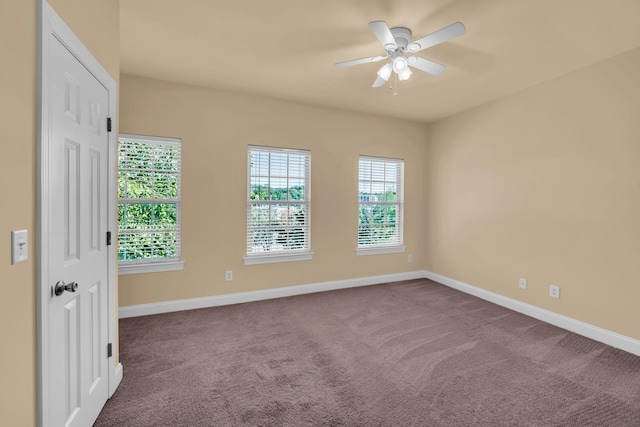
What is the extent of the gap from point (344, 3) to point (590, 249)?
3.34 meters

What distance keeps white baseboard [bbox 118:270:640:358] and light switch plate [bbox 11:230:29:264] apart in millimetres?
2612

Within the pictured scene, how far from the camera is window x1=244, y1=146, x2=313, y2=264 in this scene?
400 cm

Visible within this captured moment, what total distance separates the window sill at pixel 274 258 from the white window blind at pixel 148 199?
2.86 feet

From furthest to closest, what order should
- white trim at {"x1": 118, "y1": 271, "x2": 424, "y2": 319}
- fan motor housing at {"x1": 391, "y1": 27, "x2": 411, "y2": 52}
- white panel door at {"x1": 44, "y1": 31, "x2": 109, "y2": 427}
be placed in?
white trim at {"x1": 118, "y1": 271, "x2": 424, "y2": 319}, fan motor housing at {"x1": 391, "y1": 27, "x2": 411, "y2": 52}, white panel door at {"x1": 44, "y1": 31, "x2": 109, "y2": 427}

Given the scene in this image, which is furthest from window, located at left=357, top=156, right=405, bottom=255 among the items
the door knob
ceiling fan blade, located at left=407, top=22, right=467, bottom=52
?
the door knob

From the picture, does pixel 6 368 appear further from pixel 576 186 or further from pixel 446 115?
pixel 446 115

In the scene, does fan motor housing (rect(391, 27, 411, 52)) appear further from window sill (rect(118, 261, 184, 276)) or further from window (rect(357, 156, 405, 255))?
window sill (rect(118, 261, 184, 276))

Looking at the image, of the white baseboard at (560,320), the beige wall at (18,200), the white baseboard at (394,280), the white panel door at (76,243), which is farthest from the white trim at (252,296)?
the beige wall at (18,200)

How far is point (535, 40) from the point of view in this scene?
2.55 metres

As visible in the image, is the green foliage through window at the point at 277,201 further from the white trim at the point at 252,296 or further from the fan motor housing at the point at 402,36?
the fan motor housing at the point at 402,36

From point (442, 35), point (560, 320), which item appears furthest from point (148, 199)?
point (560, 320)

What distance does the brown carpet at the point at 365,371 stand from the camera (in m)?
1.91

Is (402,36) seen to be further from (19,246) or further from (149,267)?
(149,267)

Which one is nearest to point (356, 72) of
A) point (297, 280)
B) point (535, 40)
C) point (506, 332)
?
point (535, 40)
